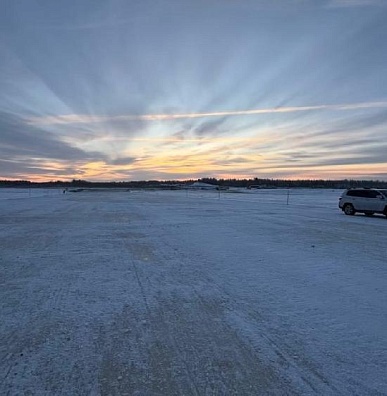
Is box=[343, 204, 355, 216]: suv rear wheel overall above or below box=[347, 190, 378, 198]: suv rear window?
below

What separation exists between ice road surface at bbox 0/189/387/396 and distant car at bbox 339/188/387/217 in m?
14.1

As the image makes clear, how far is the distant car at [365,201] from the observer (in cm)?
2259

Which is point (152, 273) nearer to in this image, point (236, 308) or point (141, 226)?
point (236, 308)

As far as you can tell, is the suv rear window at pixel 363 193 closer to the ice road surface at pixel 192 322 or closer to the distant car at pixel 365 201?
the distant car at pixel 365 201

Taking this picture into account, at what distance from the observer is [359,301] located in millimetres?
5812

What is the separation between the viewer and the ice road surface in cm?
345

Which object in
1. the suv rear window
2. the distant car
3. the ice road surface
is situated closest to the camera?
the ice road surface

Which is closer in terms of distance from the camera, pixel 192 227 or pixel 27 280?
pixel 27 280

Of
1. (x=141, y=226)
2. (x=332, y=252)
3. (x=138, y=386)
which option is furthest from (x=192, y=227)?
(x=138, y=386)

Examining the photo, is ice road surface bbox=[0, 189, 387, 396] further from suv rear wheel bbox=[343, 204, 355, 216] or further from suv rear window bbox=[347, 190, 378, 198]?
suv rear wheel bbox=[343, 204, 355, 216]

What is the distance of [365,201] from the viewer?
77.2 feet

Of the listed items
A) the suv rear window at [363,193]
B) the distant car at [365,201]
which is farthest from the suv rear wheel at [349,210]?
the suv rear window at [363,193]

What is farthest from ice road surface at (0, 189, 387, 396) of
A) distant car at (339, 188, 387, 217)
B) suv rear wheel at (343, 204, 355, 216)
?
suv rear wheel at (343, 204, 355, 216)

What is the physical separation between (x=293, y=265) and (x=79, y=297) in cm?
472
